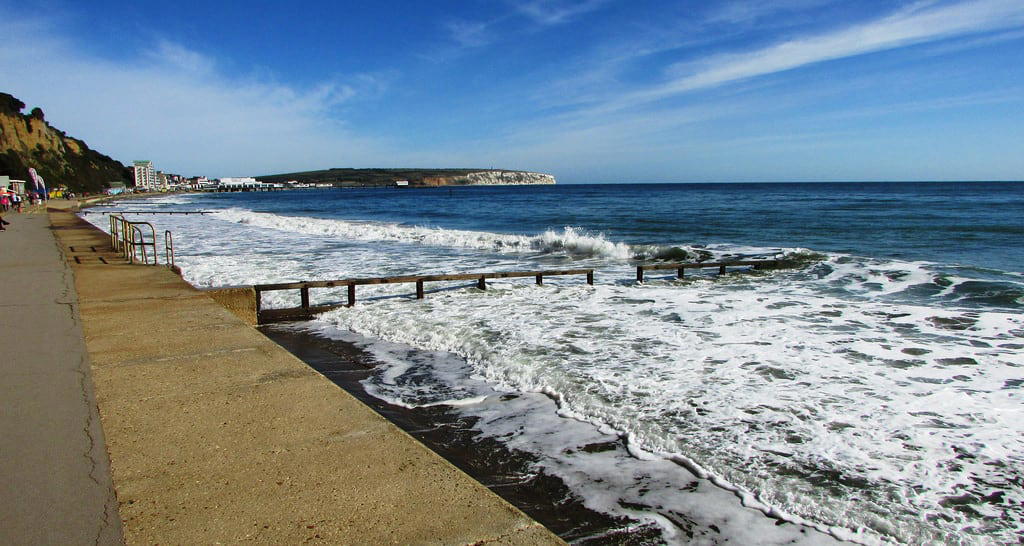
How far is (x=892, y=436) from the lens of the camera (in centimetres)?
507

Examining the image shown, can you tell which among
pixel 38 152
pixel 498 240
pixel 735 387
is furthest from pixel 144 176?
pixel 735 387

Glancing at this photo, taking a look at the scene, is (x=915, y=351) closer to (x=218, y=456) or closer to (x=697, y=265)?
(x=697, y=265)

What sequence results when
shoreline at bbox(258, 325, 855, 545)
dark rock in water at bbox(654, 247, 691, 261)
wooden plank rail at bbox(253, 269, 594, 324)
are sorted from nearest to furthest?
shoreline at bbox(258, 325, 855, 545) < wooden plank rail at bbox(253, 269, 594, 324) < dark rock in water at bbox(654, 247, 691, 261)

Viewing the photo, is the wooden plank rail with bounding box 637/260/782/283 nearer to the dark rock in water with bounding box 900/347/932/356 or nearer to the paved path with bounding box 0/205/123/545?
the dark rock in water with bounding box 900/347/932/356

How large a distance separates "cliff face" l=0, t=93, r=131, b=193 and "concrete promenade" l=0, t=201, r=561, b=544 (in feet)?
233

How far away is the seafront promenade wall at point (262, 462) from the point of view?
271cm

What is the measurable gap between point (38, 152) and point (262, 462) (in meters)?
104

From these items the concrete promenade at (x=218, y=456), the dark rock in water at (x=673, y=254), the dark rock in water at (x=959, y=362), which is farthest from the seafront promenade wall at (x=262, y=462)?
the dark rock in water at (x=673, y=254)

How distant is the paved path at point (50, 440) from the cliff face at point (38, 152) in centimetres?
6938

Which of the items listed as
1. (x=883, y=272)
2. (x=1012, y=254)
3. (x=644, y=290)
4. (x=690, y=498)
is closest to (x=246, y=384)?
(x=690, y=498)

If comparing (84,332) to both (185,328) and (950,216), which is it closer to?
(185,328)

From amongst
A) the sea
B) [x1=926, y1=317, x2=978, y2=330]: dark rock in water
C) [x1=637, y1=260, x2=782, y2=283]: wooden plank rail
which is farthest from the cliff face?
[x1=926, y1=317, x2=978, y2=330]: dark rock in water

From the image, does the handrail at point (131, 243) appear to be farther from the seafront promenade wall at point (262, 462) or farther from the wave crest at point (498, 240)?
the wave crest at point (498, 240)

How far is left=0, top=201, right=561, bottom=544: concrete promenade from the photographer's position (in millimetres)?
2719
